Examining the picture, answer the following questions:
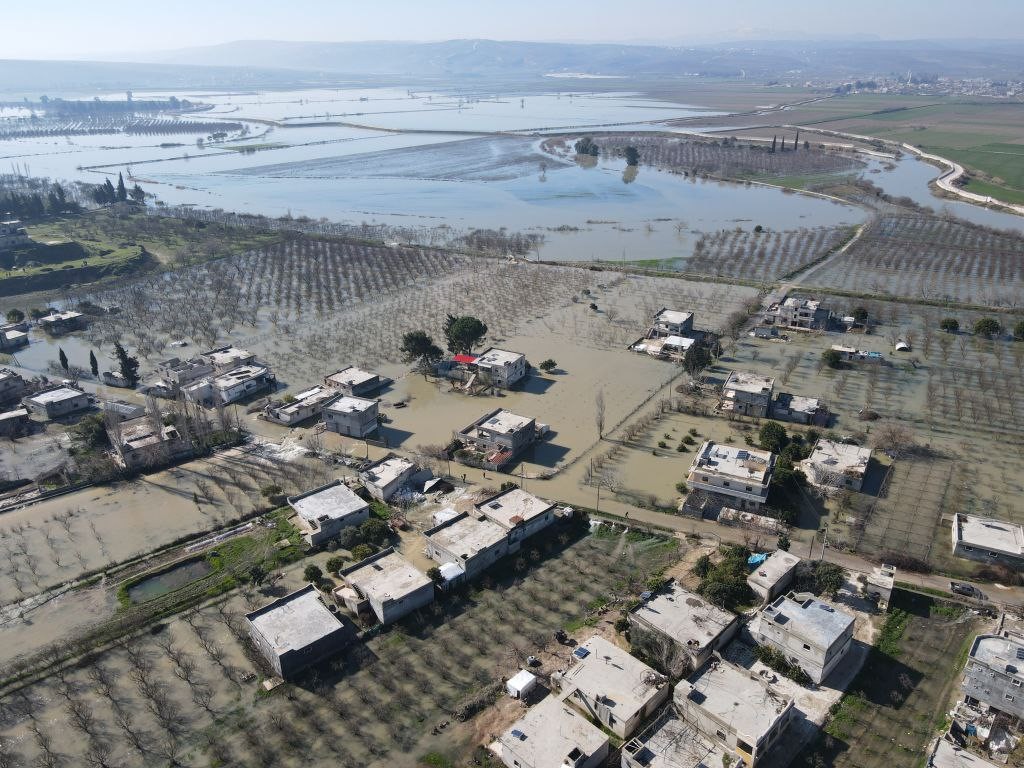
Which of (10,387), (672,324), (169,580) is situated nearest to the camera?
(169,580)

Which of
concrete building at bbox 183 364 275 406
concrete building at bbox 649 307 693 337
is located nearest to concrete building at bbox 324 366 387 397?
concrete building at bbox 183 364 275 406

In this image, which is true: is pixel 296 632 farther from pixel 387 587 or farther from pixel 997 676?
pixel 997 676

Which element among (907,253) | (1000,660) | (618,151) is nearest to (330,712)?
(1000,660)

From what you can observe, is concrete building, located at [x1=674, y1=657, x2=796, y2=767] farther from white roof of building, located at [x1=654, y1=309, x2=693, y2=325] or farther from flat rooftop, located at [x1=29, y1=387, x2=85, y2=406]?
flat rooftop, located at [x1=29, y1=387, x2=85, y2=406]

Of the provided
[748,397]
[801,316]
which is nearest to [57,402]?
[748,397]

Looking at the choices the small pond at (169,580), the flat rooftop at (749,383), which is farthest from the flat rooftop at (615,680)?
the flat rooftop at (749,383)

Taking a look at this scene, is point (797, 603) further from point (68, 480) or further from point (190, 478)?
point (68, 480)
